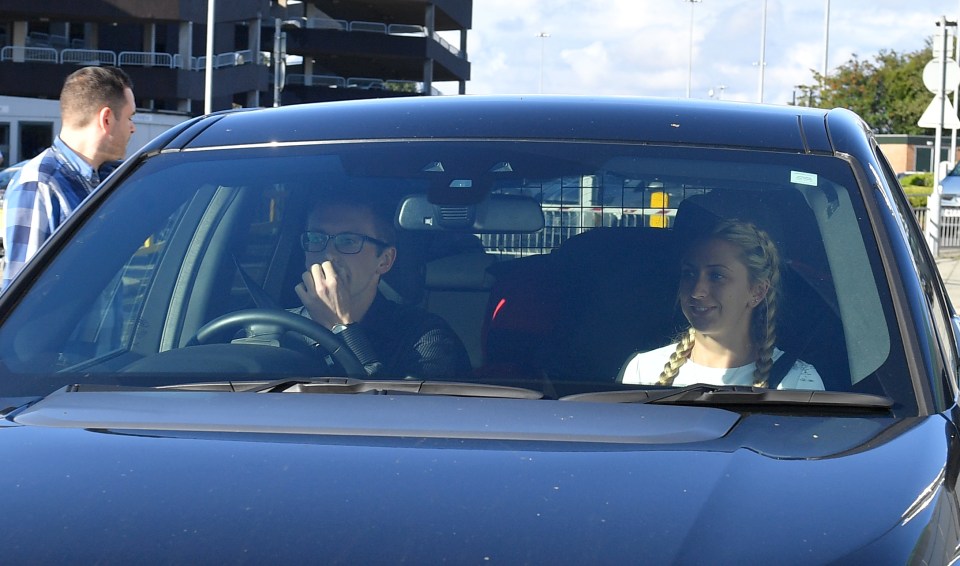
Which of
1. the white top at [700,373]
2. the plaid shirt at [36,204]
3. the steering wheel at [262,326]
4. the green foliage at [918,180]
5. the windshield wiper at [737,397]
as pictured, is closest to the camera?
the windshield wiper at [737,397]

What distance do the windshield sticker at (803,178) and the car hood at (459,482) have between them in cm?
65

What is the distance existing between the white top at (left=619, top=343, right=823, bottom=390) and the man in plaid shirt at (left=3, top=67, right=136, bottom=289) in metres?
2.72

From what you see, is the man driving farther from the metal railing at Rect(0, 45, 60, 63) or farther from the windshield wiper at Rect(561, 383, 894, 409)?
the metal railing at Rect(0, 45, 60, 63)

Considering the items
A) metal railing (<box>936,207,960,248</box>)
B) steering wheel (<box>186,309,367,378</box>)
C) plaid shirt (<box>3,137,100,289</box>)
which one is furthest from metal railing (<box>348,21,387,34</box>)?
steering wheel (<box>186,309,367,378</box>)

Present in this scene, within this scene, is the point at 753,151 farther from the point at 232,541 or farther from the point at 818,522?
the point at 232,541

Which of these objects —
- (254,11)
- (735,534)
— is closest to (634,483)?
(735,534)

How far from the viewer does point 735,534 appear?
1.74 m

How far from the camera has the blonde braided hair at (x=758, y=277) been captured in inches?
104

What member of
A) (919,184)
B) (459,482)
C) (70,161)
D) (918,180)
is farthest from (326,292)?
(918,180)

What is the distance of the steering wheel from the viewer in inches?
107

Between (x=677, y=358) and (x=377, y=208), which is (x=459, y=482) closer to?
(x=677, y=358)

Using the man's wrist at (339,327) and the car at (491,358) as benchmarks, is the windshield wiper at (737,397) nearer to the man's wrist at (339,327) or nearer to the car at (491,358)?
the car at (491,358)

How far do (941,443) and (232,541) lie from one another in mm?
1113

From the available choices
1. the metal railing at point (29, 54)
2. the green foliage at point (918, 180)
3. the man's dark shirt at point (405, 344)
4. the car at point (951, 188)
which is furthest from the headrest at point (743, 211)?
the metal railing at point (29, 54)
